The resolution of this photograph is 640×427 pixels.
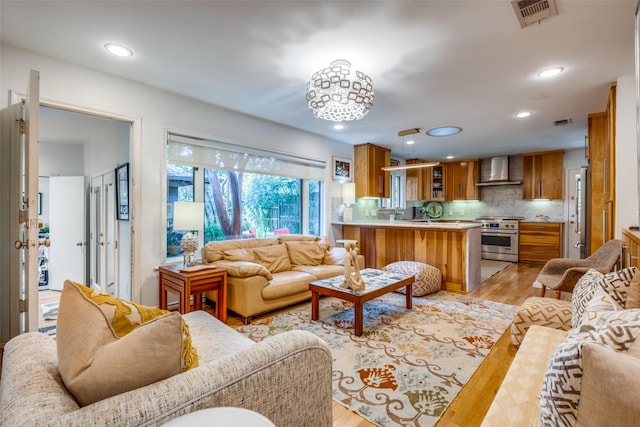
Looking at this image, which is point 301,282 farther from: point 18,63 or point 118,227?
point 18,63

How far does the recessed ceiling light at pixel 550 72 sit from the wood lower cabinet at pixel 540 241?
4.55 m

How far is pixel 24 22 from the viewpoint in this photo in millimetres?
2113

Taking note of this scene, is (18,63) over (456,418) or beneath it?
over

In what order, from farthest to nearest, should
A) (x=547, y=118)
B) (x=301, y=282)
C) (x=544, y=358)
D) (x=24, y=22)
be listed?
1. (x=547, y=118)
2. (x=301, y=282)
3. (x=24, y=22)
4. (x=544, y=358)

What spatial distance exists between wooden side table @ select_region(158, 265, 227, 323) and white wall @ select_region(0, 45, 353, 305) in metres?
0.20

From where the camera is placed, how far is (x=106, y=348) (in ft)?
2.65

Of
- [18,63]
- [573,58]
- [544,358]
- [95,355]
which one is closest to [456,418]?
[544,358]

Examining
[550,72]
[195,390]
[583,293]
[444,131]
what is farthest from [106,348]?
[444,131]

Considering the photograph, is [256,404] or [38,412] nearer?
[38,412]

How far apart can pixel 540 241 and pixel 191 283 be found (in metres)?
7.07

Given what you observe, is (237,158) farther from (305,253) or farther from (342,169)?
(342,169)

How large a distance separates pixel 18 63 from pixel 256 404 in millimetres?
3382

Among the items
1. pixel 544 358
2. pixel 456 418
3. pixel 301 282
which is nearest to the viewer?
pixel 544 358

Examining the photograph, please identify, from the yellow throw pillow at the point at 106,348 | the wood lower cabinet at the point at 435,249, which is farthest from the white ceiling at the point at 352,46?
the yellow throw pillow at the point at 106,348
